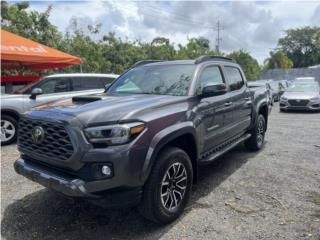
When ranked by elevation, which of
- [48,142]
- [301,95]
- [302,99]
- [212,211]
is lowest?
[212,211]

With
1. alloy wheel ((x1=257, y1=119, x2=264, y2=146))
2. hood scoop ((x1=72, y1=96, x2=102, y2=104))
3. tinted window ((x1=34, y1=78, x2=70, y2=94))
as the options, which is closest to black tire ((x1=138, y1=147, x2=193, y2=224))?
hood scoop ((x1=72, y1=96, x2=102, y2=104))

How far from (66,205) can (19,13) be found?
15.1 metres

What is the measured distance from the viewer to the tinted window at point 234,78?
5.57 m

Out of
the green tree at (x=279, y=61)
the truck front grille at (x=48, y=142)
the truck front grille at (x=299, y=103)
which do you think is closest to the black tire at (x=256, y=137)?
the truck front grille at (x=48, y=142)

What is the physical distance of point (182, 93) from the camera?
13.9 ft

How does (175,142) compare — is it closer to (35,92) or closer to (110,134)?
(110,134)

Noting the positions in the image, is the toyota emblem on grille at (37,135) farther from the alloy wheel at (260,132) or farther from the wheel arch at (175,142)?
the alloy wheel at (260,132)

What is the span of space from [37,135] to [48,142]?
19cm

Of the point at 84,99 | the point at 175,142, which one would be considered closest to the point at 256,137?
the point at 175,142

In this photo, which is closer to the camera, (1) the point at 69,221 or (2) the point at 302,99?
(1) the point at 69,221

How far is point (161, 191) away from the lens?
3.46m

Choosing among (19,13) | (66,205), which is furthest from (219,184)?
(19,13)

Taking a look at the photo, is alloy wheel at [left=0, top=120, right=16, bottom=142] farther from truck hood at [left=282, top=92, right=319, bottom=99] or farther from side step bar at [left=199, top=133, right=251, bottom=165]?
truck hood at [left=282, top=92, right=319, bottom=99]

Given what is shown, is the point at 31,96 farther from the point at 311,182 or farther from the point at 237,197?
the point at 311,182
